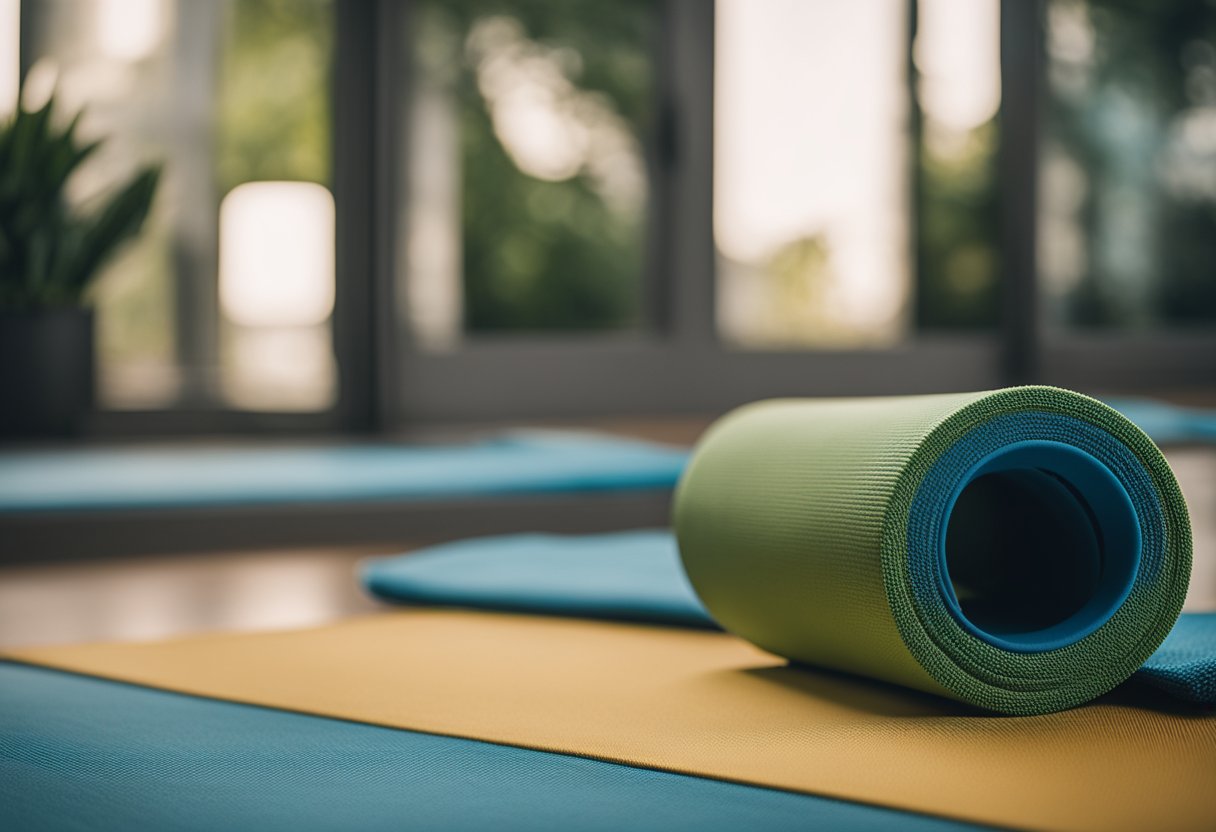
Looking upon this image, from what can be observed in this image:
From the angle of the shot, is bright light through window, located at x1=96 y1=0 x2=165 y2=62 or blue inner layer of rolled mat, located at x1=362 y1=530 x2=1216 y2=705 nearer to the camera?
blue inner layer of rolled mat, located at x1=362 y1=530 x2=1216 y2=705

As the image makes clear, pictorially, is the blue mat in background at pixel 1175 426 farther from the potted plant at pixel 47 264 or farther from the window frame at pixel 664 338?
the potted plant at pixel 47 264

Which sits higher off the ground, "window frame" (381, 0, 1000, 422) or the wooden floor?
"window frame" (381, 0, 1000, 422)

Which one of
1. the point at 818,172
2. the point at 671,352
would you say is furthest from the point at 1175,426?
the point at 818,172

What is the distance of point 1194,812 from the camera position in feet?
2.48

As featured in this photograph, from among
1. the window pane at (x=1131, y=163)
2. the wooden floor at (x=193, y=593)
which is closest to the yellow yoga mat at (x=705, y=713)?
the wooden floor at (x=193, y=593)

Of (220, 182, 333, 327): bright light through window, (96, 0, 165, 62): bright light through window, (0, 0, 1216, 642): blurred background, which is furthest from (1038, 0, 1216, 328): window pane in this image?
(96, 0, 165, 62): bright light through window

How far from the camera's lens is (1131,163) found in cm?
492

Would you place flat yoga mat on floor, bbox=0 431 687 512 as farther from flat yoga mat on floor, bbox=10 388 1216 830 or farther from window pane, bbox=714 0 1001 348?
window pane, bbox=714 0 1001 348

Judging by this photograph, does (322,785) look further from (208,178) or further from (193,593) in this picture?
(208,178)

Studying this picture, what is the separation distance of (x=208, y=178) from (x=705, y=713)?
8.30ft

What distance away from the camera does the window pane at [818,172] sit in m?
4.23

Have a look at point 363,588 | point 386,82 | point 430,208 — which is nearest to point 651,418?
point 430,208

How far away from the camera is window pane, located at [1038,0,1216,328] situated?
479 centimetres

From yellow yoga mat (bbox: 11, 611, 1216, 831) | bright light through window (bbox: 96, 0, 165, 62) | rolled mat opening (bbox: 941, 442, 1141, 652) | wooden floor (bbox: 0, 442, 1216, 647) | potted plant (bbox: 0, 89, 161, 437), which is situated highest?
bright light through window (bbox: 96, 0, 165, 62)
